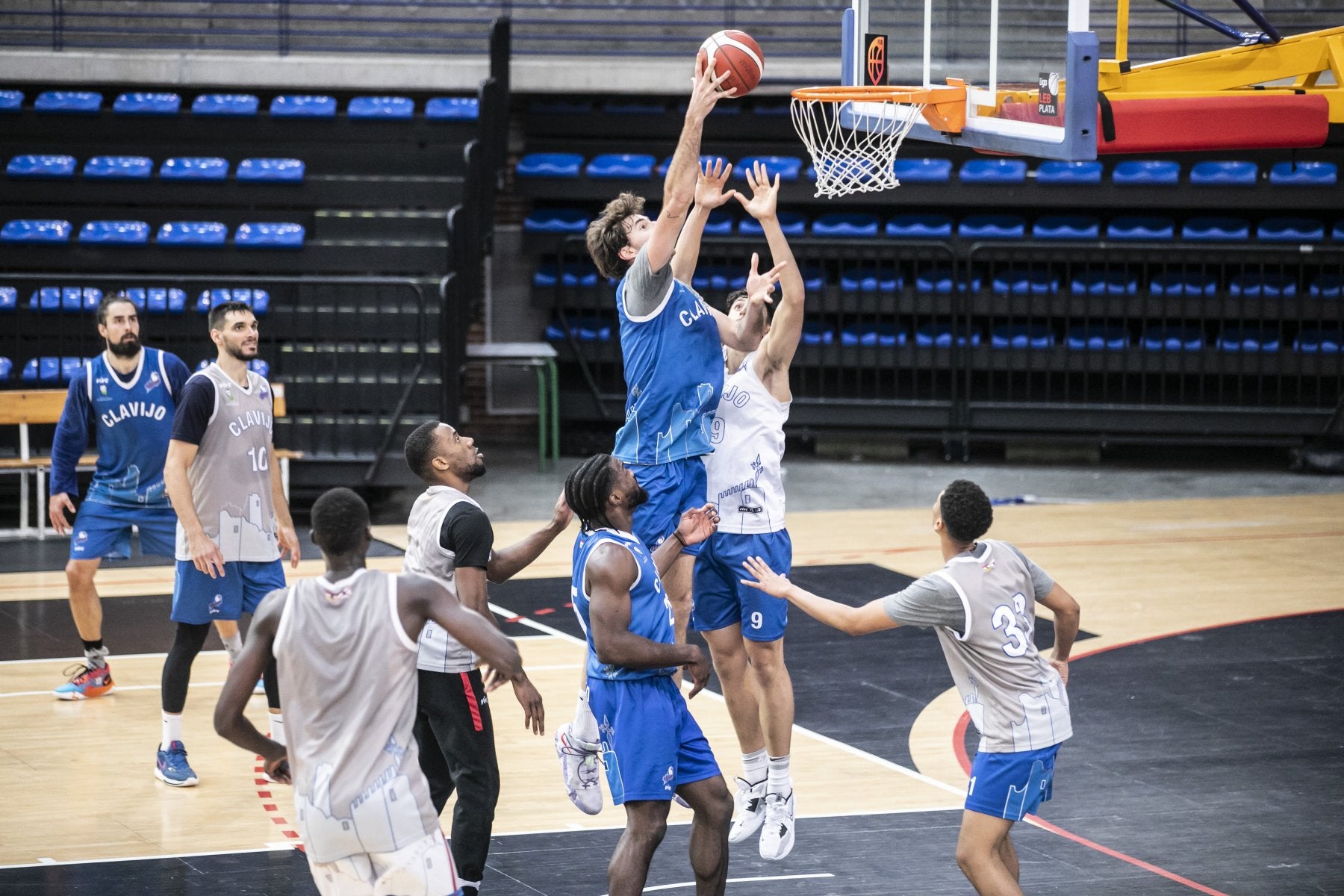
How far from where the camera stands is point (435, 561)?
526cm

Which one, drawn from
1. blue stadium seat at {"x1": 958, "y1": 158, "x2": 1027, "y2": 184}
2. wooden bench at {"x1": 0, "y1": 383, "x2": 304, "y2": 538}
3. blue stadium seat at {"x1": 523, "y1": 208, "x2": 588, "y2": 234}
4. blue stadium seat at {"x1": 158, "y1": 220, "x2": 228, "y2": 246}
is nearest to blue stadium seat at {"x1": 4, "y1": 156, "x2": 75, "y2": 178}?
blue stadium seat at {"x1": 158, "y1": 220, "x2": 228, "y2": 246}

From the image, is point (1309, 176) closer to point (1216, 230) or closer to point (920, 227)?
point (1216, 230)

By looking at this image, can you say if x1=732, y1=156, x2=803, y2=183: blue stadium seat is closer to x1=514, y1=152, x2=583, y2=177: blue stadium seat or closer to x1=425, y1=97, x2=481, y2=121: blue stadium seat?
x1=514, y1=152, x2=583, y2=177: blue stadium seat

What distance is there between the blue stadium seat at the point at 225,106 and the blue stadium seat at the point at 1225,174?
361 inches

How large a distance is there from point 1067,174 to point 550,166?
5048 mm

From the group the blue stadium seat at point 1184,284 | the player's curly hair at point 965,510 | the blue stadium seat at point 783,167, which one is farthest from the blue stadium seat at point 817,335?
the player's curly hair at point 965,510

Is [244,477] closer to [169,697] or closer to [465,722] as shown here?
[169,697]

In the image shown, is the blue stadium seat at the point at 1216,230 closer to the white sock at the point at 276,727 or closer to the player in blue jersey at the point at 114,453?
the player in blue jersey at the point at 114,453

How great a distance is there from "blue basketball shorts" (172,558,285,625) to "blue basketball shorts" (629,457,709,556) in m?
1.92

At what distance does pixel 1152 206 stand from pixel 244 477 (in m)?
11.1

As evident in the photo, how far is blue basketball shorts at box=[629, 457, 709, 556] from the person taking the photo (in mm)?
5871

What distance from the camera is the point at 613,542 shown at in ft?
15.8

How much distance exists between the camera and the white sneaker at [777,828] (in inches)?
230

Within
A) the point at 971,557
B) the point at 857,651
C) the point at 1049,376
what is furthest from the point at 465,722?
the point at 1049,376
